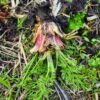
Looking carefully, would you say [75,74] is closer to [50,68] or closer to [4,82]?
[50,68]

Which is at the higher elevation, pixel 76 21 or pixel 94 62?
pixel 76 21

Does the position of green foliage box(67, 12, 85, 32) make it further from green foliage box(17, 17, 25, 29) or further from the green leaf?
the green leaf

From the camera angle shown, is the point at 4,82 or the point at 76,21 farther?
the point at 76,21

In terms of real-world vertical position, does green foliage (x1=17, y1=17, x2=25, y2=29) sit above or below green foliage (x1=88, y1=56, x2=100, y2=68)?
above

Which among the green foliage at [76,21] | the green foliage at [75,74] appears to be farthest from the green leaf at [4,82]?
the green foliage at [76,21]

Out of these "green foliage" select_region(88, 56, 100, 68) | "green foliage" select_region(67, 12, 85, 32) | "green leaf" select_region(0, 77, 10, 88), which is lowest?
"green leaf" select_region(0, 77, 10, 88)

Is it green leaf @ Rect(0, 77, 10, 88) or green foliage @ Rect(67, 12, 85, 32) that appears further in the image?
green foliage @ Rect(67, 12, 85, 32)

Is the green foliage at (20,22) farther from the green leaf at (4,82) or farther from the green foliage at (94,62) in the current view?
the green foliage at (94,62)

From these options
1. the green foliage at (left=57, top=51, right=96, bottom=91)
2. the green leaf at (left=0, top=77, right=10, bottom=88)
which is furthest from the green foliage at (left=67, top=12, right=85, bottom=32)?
the green leaf at (left=0, top=77, right=10, bottom=88)

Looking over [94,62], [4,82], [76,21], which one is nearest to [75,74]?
[94,62]
